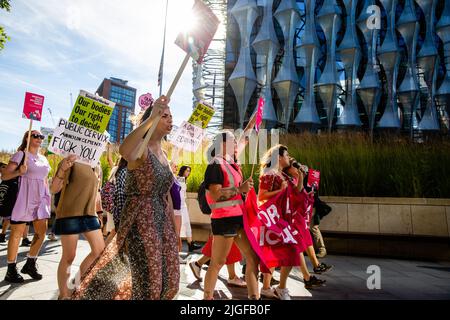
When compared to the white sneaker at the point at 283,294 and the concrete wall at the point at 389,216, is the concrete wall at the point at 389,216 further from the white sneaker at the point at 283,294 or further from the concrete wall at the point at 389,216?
the white sneaker at the point at 283,294

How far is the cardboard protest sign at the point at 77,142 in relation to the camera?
3.91 metres

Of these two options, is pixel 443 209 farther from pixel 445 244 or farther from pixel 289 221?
pixel 289 221

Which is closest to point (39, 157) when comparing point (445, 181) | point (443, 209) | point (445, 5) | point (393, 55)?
point (443, 209)

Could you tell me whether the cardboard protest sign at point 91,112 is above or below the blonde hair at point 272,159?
above

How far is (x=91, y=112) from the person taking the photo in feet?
14.0

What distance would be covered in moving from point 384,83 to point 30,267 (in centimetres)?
3677

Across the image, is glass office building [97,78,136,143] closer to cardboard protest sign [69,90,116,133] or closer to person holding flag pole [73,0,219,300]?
cardboard protest sign [69,90,116,133]

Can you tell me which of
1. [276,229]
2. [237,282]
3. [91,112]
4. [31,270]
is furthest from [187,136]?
[31,270]

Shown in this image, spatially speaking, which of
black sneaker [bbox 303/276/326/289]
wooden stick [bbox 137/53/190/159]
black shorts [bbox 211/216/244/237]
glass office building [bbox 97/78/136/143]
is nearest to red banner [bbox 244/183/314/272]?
black shorts [bbox 211/216/244/237]

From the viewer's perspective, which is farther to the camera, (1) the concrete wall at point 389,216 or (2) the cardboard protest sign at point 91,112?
(1) the concrete wall at point 389,216

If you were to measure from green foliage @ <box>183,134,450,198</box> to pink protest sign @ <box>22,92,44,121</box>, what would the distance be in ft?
17.5

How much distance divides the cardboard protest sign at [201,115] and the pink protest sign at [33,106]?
10.5 feet

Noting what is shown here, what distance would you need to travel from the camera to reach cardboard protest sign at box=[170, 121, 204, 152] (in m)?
7.21

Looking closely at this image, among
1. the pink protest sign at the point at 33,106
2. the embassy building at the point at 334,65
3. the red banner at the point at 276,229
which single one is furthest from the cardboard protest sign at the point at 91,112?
the embassy building at the point at 334,65
